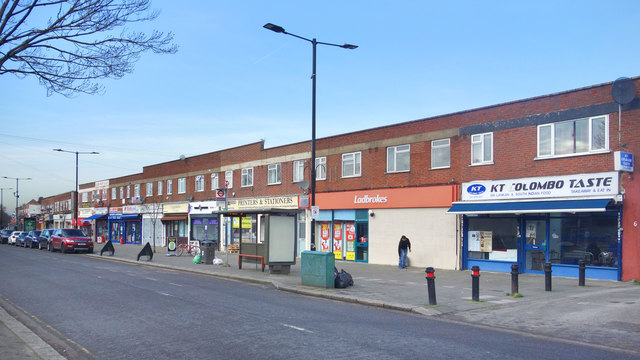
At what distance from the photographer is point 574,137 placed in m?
19.5

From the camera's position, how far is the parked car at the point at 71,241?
Result: 37031 millimetres

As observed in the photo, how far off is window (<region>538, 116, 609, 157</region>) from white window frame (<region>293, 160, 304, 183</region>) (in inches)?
610

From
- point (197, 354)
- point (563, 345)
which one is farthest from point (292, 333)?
point (563, 345)

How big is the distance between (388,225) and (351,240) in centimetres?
314

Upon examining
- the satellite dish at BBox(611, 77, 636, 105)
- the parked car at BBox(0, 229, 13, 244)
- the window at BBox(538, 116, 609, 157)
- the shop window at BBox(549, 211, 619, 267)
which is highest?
the satellite dish at BBox(611, 77, 636, 105)

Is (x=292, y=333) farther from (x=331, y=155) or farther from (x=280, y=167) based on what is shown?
(x=280, y=167)

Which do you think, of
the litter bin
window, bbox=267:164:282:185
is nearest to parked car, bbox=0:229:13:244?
window, bbox=267:164:282:185

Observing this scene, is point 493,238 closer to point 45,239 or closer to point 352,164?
point 352,164

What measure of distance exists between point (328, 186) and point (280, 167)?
5.23 metres

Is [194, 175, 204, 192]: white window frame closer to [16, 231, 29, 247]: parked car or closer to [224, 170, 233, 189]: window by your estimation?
[224, 170, 233, 189]: window

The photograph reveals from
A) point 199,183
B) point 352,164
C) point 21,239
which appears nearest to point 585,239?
point 352,164

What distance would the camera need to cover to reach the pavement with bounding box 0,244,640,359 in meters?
9.73

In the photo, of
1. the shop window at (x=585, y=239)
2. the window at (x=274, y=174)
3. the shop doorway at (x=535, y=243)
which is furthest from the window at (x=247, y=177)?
the shop window at (x=585, y=239)

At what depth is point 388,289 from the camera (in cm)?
1650
